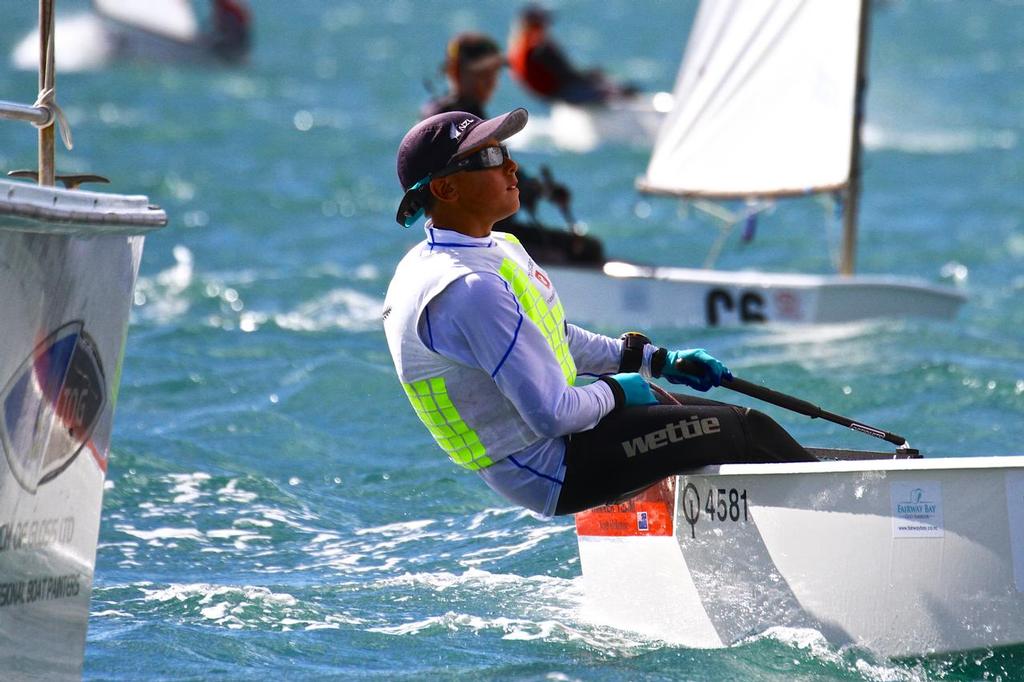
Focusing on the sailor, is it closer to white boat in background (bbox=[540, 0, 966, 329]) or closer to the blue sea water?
the blue sea water

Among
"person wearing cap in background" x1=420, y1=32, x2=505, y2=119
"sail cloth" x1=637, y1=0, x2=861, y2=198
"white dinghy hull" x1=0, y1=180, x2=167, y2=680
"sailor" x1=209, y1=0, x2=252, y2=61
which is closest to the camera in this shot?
"white dinghy hull" x1=0, y1=180, x2=167, y2=680

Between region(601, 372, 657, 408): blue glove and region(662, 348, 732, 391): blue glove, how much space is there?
0.50 feet

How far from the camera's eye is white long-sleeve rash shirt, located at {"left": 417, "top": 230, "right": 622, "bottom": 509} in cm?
323

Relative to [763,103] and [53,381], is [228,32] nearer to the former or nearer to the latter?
[763,103]

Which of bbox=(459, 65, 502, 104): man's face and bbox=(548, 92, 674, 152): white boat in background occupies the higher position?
bbox=(548, 92, 674, 152): white boat in background

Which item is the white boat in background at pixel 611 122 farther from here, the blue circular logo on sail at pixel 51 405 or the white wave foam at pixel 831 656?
the blue circular logo on sail at pixel 51 405

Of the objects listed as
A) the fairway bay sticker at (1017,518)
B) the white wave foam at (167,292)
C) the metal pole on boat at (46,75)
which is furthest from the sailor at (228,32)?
the fairway bay sticker at (1017,518)

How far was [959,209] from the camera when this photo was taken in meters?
12.7

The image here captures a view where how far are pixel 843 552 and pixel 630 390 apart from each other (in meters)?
0.57

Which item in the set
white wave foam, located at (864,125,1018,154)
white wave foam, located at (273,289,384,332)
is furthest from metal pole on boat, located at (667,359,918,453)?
white wave foam, located at (864,125,1018,154)

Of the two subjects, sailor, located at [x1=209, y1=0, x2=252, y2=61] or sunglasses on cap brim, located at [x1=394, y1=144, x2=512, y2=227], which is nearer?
sunglasses on cap brim, located at [x1=394, y1=144, x2=512, y2=227]

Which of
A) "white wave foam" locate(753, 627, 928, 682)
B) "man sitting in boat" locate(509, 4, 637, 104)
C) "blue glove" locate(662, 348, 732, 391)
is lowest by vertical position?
"white wave foam" locate(753, 627, 928, 682)

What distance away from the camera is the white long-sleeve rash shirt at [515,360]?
3234mm

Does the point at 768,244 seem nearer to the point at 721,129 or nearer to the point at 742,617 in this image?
the point at 721,129
